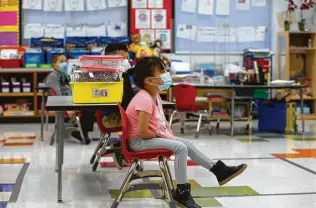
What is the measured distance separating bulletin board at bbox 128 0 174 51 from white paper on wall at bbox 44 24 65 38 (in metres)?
1.16

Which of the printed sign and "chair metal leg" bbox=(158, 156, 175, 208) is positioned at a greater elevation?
the printed sign

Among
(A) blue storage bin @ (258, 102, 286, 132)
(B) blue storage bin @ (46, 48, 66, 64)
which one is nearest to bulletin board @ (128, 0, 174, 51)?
(B) blue storage bin @ (46, 48, 66, 64)

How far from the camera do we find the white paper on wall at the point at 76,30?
9.55 metres

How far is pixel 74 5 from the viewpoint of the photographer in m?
9.59

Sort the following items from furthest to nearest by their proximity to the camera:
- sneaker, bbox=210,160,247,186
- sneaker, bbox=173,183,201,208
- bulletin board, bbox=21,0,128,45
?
bulletin board, bbox=21,0,128,45, sneaker, bbox=210,160,247,186, sneaker, bbox=173,183,201,208

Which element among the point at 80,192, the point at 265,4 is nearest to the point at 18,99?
the point at 265,4

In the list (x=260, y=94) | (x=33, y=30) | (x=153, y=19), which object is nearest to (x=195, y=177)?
(x=260, y=94)

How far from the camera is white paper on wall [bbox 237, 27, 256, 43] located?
32.6 feet

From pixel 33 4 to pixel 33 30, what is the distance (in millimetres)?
438

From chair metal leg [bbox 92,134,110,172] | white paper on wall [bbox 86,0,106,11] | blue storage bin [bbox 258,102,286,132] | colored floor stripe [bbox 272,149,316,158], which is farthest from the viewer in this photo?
white paper on wall [bbox 86,0,106,11]

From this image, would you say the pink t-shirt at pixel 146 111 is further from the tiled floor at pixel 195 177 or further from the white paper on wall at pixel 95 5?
the white paper on wall at pixel 95 5

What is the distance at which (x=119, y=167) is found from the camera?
4.98m

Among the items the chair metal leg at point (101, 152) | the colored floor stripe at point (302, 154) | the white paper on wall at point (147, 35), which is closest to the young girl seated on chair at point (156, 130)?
the chair metal leg at point (101, 152)

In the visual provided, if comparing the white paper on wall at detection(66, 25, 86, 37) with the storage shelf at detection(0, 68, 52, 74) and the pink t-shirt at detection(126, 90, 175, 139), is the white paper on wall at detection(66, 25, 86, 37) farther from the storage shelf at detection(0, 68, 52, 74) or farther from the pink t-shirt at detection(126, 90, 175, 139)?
the pink t-shirt at detection(126, 90, 175, 139)
